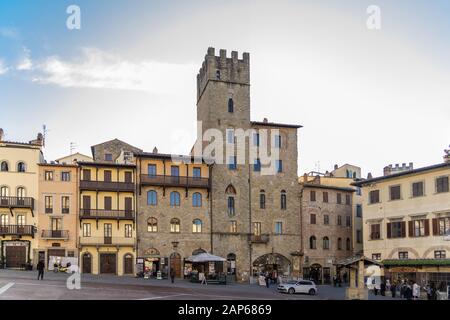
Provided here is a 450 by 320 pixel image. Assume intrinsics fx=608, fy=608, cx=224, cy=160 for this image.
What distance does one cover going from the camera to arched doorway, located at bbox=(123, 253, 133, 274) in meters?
59.7

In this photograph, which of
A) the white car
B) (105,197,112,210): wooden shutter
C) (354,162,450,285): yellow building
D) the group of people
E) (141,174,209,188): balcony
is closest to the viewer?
the group of people

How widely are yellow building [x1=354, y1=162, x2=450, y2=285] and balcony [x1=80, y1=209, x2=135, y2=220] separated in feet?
75.4

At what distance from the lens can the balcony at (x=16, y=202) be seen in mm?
56250

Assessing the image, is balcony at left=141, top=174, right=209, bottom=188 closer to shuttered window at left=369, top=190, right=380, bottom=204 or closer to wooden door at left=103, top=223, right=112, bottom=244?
wooden door at left=103, top=223, right=112, bottom=244

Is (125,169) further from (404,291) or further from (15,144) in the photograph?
(404,291)

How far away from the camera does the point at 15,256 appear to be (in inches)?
2233

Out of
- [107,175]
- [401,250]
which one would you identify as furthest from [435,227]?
[107,175]

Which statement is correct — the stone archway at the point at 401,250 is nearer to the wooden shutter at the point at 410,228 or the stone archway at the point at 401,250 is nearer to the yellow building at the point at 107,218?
the wooden shutter at the point at 410,228

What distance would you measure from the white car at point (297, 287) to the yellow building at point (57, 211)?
21.0m

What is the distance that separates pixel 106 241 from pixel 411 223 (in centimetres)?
2853

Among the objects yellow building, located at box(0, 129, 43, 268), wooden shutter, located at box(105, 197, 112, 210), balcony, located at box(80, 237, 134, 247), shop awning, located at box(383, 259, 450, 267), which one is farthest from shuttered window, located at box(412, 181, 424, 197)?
yellow building, located at box(0, 129, 43, 268)

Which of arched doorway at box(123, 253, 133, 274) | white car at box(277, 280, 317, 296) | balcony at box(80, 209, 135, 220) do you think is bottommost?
white car at box(277, 280, 317, 296)

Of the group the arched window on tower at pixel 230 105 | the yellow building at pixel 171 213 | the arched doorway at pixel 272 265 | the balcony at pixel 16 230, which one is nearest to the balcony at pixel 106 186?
the yellow building at pixel 171 213

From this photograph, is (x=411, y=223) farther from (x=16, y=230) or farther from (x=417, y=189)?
(x=16, y=230)
